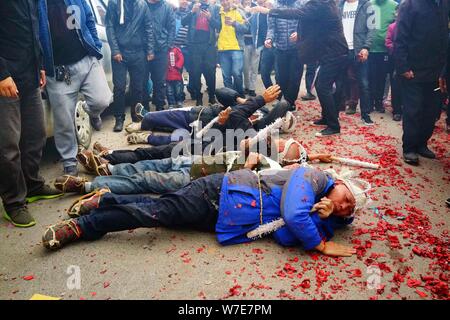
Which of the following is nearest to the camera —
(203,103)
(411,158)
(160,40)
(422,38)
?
(422,38)

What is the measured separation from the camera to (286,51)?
6.21 metres

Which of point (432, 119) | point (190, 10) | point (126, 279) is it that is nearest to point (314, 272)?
point (126, 279)

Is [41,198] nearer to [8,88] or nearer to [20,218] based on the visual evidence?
[20,218]

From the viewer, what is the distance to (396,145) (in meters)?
4.85

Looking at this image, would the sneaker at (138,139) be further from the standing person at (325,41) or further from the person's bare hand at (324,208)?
the person's bare hand at (324,208)

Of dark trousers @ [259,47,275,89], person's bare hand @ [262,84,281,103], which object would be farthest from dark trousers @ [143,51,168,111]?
person's bare hand @ [262,84,281,103]

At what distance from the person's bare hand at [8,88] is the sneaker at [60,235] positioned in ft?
3.33

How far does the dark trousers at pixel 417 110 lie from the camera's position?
13.8ft

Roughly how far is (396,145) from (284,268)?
3.34m

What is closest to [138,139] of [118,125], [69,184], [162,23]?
[118,125]

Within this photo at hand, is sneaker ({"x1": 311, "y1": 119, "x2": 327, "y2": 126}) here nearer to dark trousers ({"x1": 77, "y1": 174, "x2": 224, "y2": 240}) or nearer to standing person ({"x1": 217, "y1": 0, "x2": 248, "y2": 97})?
standing person ({"x1": 217, "y1": 0, "x2": 248, "y2": 97})

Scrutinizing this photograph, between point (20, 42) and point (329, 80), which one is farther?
point (329, 80)

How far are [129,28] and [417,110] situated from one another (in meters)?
4.34
